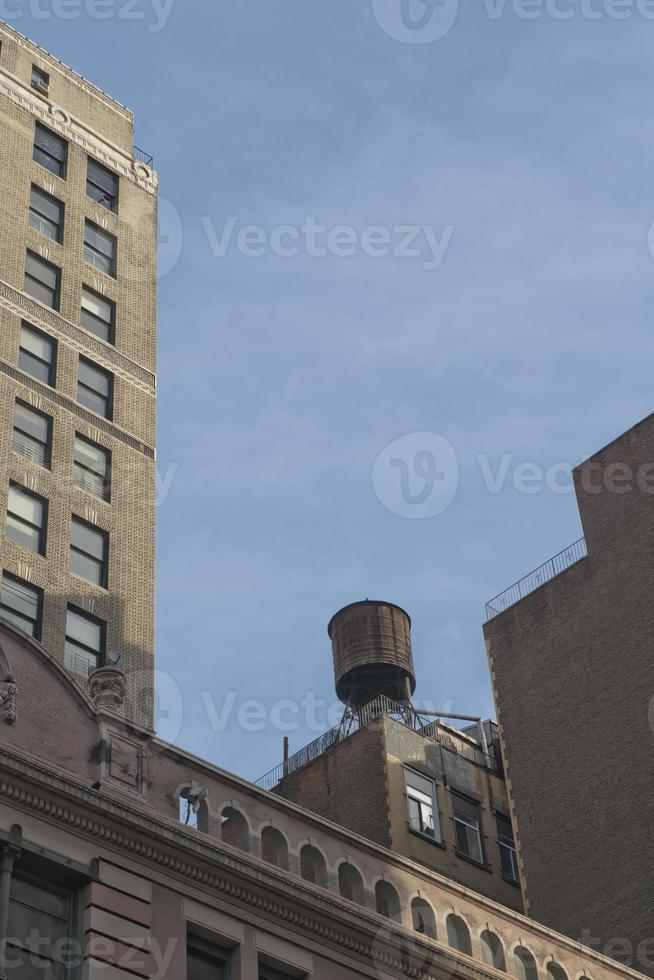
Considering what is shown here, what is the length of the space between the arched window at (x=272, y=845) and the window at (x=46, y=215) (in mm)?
35216

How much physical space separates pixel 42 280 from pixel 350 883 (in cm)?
3335

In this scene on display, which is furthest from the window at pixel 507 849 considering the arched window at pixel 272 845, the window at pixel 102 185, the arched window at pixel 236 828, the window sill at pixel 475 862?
the window at pixel 102 185

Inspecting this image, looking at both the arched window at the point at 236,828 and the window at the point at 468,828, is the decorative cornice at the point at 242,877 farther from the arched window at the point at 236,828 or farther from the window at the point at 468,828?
A: the window at the point at 468,828

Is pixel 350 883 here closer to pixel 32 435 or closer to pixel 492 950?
pixel 492 950

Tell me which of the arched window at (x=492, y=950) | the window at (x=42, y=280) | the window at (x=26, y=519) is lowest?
the arched window at (x=492, y=950)

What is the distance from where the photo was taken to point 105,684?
34500 mm

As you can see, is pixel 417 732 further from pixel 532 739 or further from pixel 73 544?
pixel 73 544

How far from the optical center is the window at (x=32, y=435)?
58062 millimetres

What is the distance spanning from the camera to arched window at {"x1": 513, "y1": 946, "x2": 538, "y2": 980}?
38.3m

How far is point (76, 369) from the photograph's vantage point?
62344 mm

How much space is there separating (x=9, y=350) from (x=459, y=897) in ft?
95.0

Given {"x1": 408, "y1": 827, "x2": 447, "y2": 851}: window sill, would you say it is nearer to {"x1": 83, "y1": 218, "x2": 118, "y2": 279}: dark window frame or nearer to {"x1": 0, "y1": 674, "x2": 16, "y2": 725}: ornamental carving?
{"x1": 83, "y1": 218, "x2": 118, "y2": 279}: dark window frame

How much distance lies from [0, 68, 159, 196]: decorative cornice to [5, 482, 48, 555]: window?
18.7m

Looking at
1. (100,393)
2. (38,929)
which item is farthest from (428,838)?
(38,929)
